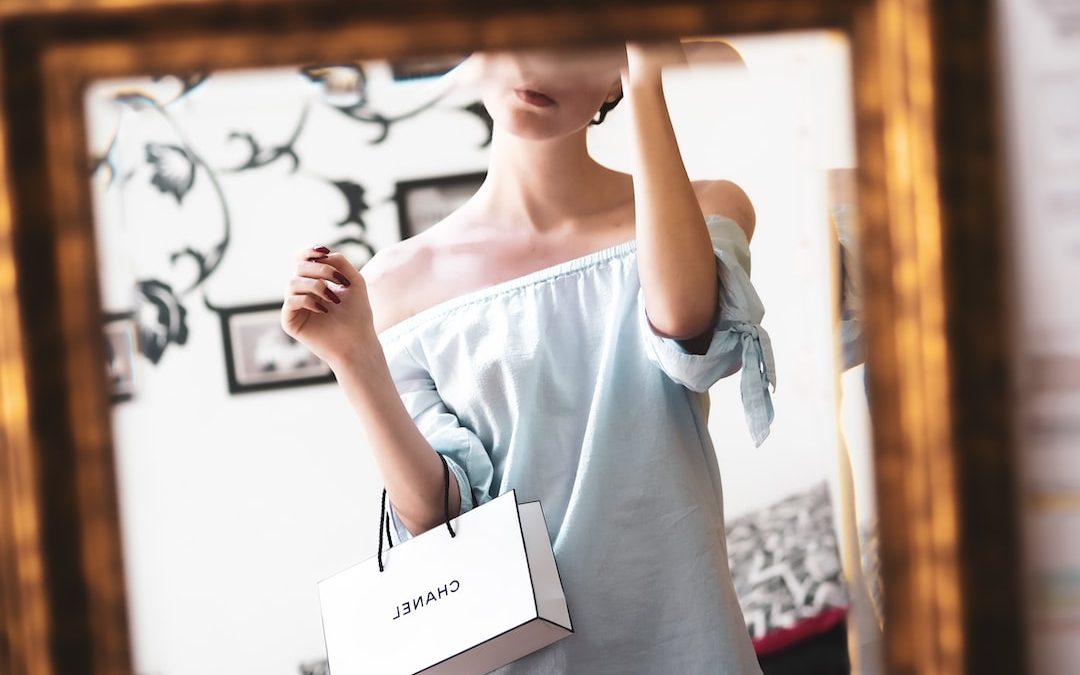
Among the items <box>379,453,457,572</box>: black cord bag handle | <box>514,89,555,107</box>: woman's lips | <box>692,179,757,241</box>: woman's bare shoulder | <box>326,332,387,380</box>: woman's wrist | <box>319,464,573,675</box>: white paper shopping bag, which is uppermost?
<box>514,89,555,107</box>: woman's lips

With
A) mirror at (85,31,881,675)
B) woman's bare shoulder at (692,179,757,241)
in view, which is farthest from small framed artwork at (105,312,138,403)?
woman's bare shoulder at (692,179,757,241)

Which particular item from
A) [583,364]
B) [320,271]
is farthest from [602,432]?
[320,271]

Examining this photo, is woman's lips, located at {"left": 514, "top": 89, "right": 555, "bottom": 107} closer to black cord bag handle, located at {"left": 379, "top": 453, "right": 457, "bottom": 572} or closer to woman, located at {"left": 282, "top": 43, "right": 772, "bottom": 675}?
woman, located at {"left": 282, "top": 43, "right": 772, "bottom": 675}

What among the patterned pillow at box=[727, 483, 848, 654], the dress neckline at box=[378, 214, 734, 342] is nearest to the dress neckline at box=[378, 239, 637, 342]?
the dress neckline at box=[378, 214, 734, 342]

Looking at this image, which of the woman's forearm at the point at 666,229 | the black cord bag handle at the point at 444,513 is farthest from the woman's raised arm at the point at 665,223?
the black cord bag handle at the point at 444,513

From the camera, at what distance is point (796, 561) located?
37 centimetres

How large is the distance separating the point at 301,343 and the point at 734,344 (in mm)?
171

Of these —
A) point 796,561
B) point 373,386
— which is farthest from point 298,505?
point 796,561

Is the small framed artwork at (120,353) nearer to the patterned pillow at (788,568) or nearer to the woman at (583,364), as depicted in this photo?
the woman at (583,364)

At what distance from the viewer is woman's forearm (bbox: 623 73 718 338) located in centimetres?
37

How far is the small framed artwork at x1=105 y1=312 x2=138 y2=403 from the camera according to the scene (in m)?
0.34

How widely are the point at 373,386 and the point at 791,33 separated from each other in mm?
208

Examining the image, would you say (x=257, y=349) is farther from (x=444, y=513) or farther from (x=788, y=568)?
(x=788, y=568)

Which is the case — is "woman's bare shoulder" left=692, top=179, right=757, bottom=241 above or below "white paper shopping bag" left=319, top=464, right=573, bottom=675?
above
